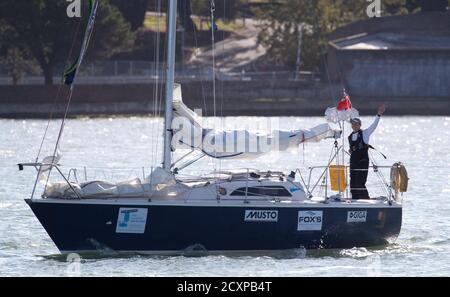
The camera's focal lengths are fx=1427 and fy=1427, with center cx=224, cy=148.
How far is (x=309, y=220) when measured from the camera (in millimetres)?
28656

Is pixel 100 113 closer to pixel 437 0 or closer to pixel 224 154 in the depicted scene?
pixel 437 0

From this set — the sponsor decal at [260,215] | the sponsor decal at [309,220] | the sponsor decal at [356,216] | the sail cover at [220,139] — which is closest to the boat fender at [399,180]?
the sponsor decal at [356,216]

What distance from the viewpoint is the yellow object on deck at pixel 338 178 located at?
96.9 ft

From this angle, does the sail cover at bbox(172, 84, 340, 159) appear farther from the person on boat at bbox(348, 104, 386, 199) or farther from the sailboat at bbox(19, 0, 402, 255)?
the person on boat at bbox(348, 104, 386, 199)

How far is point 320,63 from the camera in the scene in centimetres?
9362

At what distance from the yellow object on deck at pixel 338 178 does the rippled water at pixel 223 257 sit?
1.34 m

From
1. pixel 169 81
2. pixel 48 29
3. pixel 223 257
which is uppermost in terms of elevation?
pixel 169 81

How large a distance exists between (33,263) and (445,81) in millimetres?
63907

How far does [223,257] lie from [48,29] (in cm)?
5433

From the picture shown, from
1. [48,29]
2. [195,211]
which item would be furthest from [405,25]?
[195,211]

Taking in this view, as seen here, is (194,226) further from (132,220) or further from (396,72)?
(396,72)

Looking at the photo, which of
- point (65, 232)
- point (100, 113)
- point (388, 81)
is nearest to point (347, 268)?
point (65, 232)

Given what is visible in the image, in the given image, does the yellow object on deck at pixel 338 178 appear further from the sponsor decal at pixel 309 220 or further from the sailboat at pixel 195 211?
the sponsor decal at pixel 309 220

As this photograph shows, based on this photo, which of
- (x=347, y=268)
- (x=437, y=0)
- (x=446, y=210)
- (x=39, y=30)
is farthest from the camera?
(x=437, y=0)
